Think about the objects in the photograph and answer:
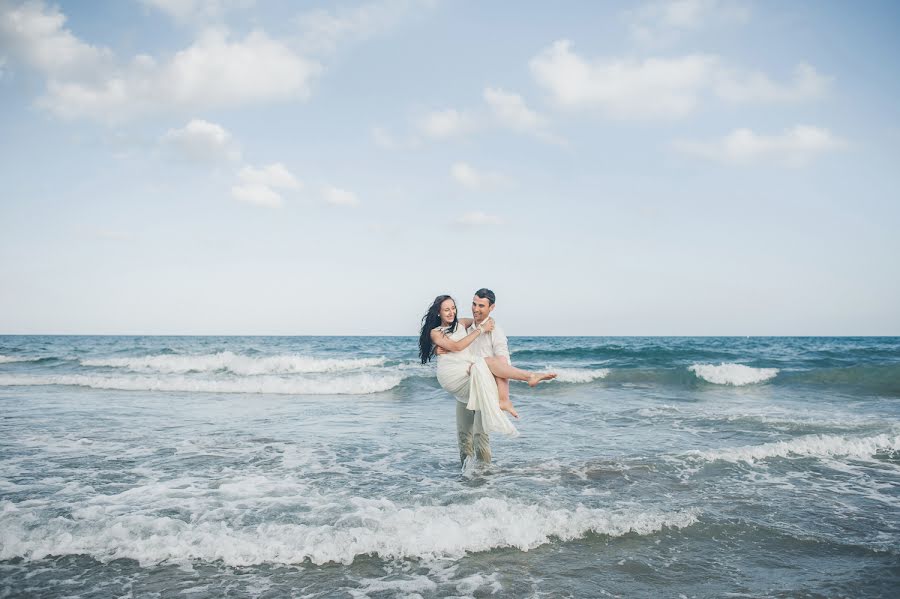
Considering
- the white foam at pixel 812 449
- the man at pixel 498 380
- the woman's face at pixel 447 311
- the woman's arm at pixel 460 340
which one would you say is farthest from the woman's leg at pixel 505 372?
the white foam at pixel 812 449

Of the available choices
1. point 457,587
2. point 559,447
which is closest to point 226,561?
point 457,587

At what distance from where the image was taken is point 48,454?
26.4 ft

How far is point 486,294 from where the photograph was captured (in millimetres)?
6742

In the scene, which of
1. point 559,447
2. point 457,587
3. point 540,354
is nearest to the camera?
point 457,587

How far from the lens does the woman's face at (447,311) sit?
6.95 m

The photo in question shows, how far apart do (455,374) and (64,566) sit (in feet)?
14.1

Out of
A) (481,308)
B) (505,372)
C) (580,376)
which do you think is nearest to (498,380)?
(505,372)

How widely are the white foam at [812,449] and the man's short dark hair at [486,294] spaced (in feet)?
13.7

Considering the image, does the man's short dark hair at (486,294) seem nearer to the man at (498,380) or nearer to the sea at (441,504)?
the man at (498,380)

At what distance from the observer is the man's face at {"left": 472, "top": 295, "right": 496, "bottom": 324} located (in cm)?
673

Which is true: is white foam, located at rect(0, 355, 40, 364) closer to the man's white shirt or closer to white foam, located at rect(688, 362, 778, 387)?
the man's white shirt

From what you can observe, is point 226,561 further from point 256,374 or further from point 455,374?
point 256,374

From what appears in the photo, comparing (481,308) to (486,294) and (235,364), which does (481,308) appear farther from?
(235,364)

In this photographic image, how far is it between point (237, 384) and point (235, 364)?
9.61 metres
